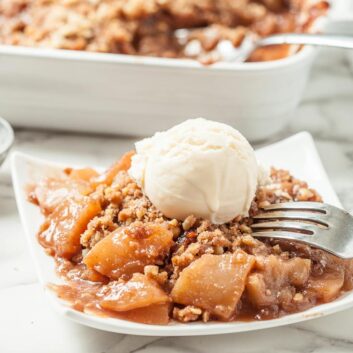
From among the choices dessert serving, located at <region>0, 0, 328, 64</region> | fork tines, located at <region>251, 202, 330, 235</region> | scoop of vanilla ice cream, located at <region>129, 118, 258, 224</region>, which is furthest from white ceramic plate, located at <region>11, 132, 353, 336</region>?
dessert serving, located at <region>0, 0, 328, 64</region>

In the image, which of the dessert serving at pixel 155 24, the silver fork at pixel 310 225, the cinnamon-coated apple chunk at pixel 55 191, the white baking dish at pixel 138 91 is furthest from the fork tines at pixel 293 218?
the dessert serving at pixel 155 24

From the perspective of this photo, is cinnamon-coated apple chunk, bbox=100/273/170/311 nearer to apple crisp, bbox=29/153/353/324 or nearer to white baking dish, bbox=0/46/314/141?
apple crisp, bbox=29/153/353/324

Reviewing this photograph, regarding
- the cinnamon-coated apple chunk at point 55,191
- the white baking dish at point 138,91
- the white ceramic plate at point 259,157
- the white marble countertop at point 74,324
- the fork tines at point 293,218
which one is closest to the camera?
the white ceramic plate at point 259,157

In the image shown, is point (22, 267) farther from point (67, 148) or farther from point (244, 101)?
point (244, 101)

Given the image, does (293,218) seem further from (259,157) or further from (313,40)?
(313,40)

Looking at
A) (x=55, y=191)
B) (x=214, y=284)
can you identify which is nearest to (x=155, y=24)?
(x=55, y=191)

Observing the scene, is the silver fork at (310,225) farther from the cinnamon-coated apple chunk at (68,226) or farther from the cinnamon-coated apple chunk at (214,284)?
the cinnamon-coated apple chunk at (68,226)
